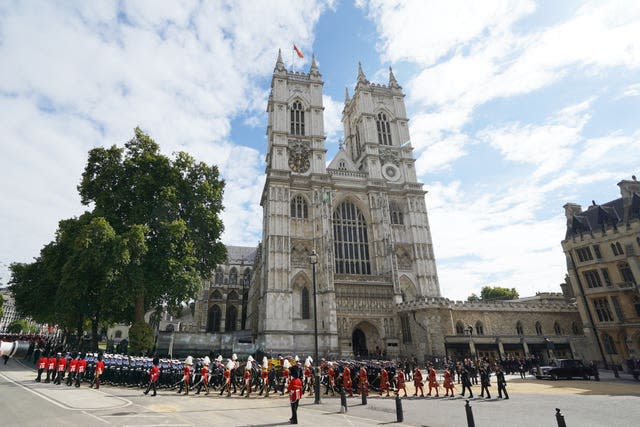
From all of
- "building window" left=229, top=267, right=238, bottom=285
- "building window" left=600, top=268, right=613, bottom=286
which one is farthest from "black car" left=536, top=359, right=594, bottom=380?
"building window" left=229, top=267, right=238, bottom=285

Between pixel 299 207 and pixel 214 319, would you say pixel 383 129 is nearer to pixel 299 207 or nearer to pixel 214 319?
pixel 299 207

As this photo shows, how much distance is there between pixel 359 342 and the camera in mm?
34656

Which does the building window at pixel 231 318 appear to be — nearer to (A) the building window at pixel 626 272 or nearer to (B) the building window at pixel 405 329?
(B) the building window at pixel 405 329

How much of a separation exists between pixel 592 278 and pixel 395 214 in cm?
1878

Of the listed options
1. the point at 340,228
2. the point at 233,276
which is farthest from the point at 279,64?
the point at 233,276

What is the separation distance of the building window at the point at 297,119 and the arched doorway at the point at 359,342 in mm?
23947

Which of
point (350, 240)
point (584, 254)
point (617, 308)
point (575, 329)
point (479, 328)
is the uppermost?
point (350, 240)

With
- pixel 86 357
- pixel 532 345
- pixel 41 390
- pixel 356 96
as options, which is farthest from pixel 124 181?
pixel 532 345

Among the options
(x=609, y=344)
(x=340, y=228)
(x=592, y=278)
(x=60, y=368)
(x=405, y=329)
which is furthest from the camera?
(x=340, y=228)

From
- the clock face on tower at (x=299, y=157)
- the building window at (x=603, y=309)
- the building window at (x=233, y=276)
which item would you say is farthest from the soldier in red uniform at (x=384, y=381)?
the building window at (x=233, y=276)

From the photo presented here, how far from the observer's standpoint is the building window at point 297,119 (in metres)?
42.5

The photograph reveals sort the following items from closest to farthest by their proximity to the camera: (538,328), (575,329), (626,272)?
(626,272)
(538,328)
(575,329)

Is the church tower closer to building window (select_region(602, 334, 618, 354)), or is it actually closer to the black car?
the black car

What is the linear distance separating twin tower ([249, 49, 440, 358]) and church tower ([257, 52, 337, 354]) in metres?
0.10
